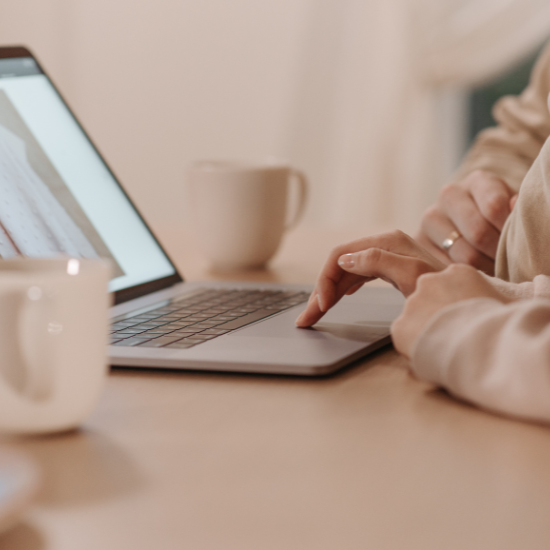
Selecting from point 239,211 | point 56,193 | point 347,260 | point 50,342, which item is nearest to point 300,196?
point 239,211

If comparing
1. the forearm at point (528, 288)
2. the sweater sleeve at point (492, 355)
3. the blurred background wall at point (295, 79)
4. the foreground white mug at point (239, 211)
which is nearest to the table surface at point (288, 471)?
the sweater sleeve at point (492, 355)

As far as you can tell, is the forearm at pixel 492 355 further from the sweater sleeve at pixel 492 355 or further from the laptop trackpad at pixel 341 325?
the laptop trackpad at pixel 341 325

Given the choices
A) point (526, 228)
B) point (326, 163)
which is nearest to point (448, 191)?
point (526, 228)

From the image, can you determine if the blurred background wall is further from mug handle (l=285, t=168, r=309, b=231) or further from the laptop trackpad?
the laptop trackpad

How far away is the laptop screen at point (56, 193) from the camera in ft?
2.26

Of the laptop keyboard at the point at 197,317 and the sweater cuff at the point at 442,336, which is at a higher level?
the sweater cuff at the point at 442,336

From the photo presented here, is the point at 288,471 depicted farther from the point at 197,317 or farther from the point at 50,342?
the point at 197,317

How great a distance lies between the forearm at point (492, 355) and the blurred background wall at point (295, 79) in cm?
195

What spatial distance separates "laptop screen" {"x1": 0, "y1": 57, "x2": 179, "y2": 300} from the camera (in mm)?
688

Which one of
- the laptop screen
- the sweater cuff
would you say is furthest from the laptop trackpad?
the laptop screen

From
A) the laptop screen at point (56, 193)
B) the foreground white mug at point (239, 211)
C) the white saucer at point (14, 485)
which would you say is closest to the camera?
the white saucer at point (14, 485)

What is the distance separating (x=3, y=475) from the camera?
0.28 m

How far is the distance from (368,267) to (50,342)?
0.27 meters

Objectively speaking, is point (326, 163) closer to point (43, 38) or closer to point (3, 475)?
point (43, 38)
